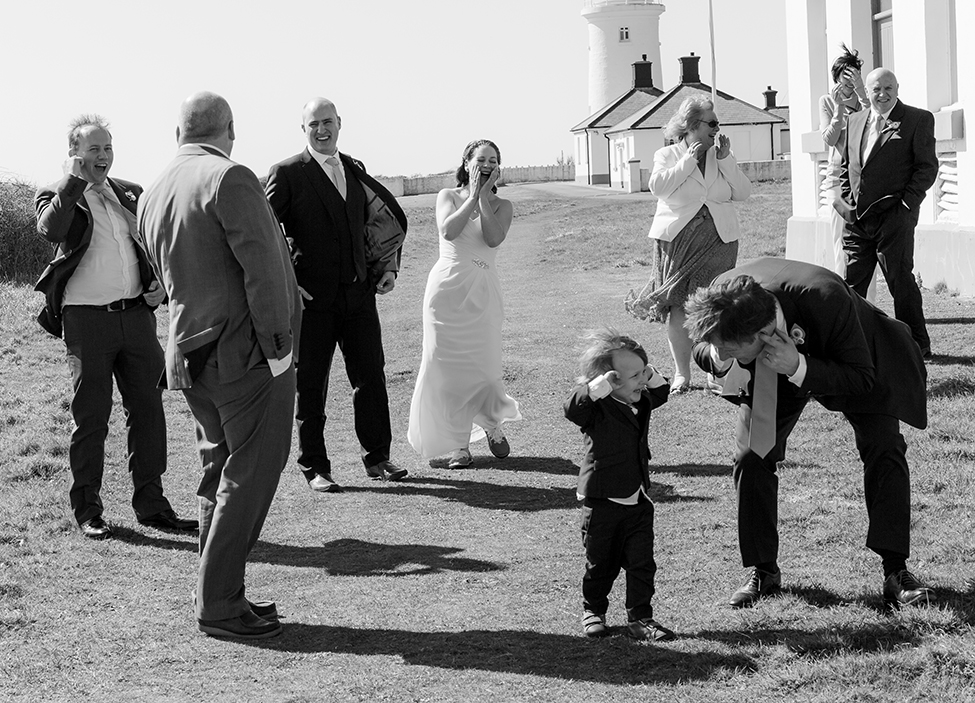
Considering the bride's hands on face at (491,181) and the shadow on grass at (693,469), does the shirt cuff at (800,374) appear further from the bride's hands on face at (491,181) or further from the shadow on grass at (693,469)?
the bride's hands on face at (491,181)

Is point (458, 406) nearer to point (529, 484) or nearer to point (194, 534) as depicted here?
point (529, 484)

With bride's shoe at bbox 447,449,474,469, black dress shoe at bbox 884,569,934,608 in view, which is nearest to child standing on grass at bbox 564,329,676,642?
black dress shoe at bbox 884,569,934,608

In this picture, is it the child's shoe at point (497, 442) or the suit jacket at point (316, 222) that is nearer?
the suit jacket at point (316, 222)

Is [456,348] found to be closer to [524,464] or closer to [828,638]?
[524,464]

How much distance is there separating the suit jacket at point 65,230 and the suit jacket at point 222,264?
5.15 feet

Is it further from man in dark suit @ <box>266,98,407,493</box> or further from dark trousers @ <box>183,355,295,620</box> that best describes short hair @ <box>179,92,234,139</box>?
man in dark suit @ <box>266,98,407,493</box>

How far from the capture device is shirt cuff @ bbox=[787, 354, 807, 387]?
193 inches

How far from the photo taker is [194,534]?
282 inches

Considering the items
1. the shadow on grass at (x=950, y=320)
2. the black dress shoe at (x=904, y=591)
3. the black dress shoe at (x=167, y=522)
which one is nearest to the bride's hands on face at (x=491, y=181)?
the black dress shoe at (x=167, y=522)

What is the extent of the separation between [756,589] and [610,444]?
3.19 feet

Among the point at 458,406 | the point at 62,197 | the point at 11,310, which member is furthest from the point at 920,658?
the point at 11,310

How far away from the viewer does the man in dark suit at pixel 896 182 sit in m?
9.87

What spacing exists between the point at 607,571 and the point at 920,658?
1266 millimetres

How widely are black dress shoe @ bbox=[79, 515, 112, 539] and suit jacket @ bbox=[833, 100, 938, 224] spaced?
6206 mm
